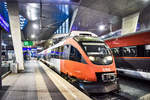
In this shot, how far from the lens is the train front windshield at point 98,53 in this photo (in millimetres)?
5383

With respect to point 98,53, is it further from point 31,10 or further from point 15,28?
point 31,10

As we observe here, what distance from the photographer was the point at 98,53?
568 cm

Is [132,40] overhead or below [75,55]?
overhead

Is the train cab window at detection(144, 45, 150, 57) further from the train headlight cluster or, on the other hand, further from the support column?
the support column

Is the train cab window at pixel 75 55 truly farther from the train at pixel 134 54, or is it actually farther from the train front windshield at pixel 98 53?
the train at pixel 134 54

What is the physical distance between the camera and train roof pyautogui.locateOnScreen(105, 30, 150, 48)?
675cm

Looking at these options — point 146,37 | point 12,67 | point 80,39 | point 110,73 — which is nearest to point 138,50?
point 146,37

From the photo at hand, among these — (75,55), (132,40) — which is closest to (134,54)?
(132,40)

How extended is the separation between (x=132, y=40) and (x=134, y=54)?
2.96ft

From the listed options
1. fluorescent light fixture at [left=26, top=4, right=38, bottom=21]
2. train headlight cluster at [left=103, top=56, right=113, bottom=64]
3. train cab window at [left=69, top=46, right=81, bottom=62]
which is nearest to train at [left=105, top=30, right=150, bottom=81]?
train headlight cluster at [left=103, top=56, right=113, bottom=64]

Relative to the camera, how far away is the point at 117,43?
29.8ft

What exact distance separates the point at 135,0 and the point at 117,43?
628 centimetres

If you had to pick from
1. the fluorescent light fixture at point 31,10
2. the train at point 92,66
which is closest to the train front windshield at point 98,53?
the train at point 92,66

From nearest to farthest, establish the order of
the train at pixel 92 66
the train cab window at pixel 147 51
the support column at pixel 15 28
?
the train at pixel 92 66 → the train cab window at pixel 147 51 → the support column at pixel 15 28
